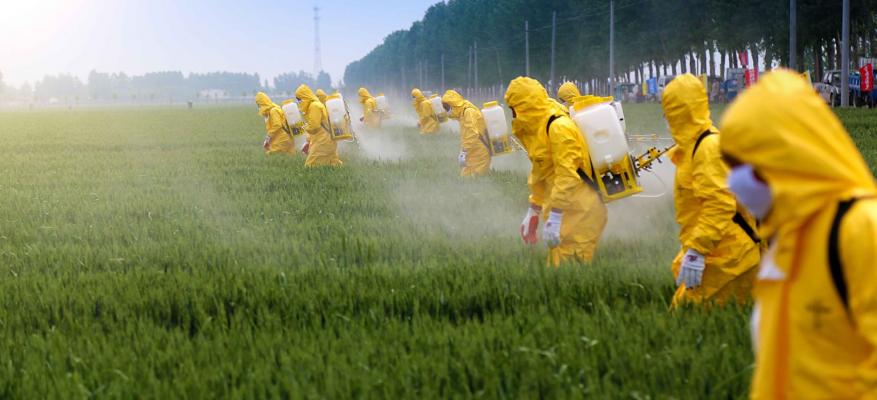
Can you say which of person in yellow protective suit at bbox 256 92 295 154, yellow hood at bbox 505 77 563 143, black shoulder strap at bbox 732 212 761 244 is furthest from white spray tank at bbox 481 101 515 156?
black shoulder strap at bbox 732 212 761 244

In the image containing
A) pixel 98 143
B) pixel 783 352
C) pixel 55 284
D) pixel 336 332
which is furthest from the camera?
pixel 98 143

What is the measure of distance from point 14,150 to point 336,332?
3012 centimetres

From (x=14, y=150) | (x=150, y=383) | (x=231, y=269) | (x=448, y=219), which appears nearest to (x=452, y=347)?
(x=150, y=383)

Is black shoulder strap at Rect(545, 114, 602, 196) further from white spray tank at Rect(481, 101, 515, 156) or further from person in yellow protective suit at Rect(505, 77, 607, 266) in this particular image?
white spray tank at Rect(481, 101, 515, 156)

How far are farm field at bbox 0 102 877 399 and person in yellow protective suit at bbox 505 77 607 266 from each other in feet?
0.91

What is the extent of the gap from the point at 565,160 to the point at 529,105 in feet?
3.16

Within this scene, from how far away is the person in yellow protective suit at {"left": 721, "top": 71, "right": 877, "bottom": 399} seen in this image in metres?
2.28

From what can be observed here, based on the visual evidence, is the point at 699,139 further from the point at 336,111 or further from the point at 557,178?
the point at 336,111

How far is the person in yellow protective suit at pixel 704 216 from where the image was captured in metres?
5.49

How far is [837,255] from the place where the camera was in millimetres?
2348

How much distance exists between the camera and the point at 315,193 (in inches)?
606

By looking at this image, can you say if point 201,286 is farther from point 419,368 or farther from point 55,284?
point 419,368

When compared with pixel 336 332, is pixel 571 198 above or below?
above

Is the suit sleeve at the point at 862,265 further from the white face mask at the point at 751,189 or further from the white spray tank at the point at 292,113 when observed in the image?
the white spray tank at the point at 292,113
